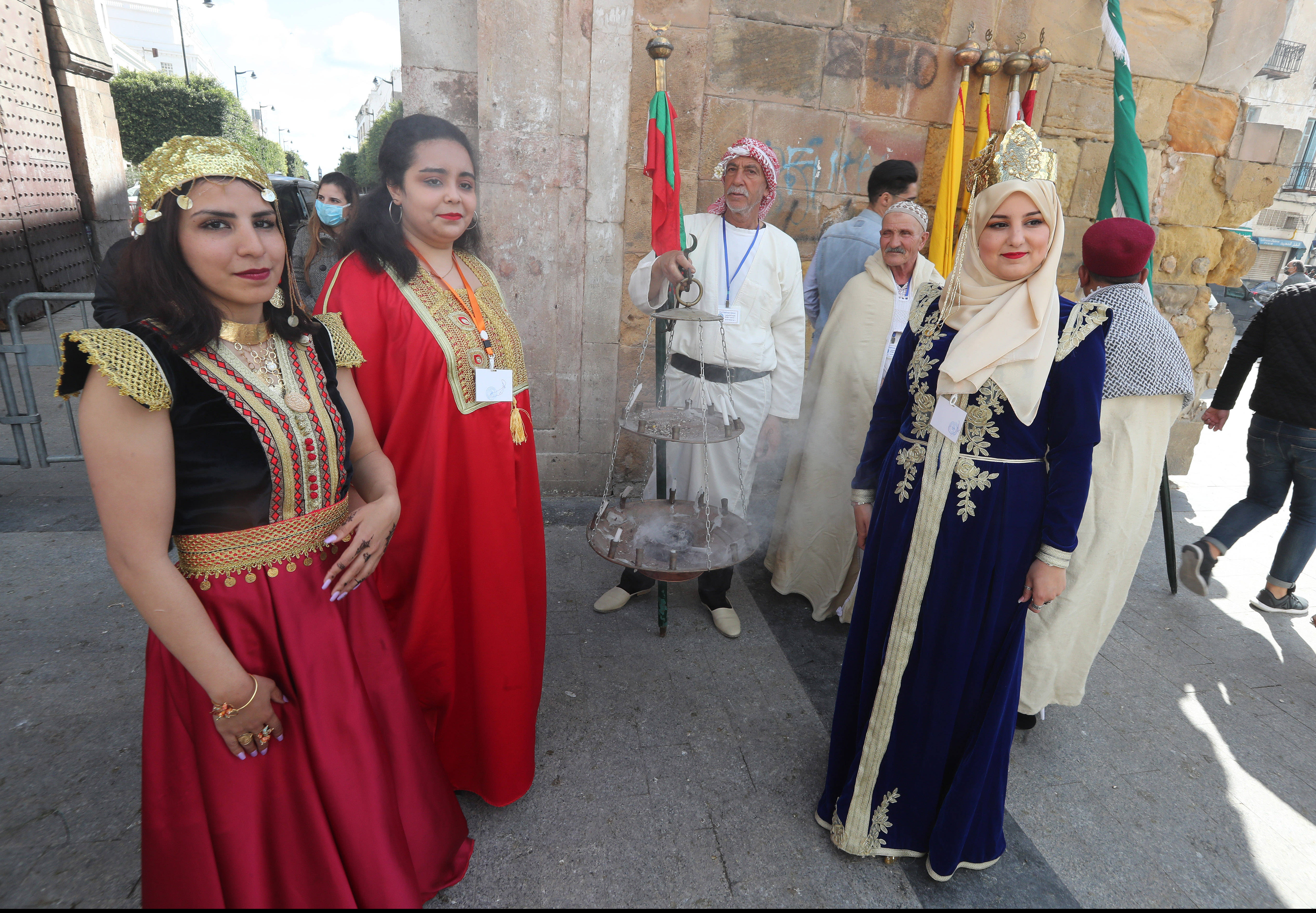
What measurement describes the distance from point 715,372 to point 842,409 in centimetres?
73

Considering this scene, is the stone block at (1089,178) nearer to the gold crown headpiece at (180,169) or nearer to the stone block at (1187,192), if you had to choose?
the stone block at (1187,192)

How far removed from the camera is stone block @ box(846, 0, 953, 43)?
428cm

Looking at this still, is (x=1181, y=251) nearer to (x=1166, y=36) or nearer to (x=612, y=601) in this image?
(x=1166, y=36)

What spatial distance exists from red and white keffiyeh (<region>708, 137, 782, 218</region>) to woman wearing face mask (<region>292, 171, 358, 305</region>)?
2.88 meters

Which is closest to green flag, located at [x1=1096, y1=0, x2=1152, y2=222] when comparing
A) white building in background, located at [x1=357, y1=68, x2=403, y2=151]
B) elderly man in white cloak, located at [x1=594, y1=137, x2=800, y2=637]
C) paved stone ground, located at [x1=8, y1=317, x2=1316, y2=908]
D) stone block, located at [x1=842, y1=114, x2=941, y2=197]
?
stone block, located at [x1=842, y1=114, x2=941, y2=197]

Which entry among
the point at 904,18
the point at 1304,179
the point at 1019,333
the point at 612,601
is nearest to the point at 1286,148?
the point at 904,18

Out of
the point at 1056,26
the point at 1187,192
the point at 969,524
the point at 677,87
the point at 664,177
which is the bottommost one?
the point at 969,524

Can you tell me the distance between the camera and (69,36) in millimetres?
9555

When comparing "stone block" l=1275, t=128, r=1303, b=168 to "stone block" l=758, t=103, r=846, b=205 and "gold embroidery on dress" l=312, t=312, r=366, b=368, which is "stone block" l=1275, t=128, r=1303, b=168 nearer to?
"stone block" l=758, t=103, r=846, b=205

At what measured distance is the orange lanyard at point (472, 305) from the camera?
2068 millimetres

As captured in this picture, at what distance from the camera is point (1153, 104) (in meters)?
4.89

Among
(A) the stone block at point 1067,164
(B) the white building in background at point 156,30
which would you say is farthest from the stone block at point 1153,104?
(B) the white building in background at point 156,30

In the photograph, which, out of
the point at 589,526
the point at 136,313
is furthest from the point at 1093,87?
the point at 136,313

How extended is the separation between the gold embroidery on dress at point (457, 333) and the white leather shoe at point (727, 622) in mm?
1764
